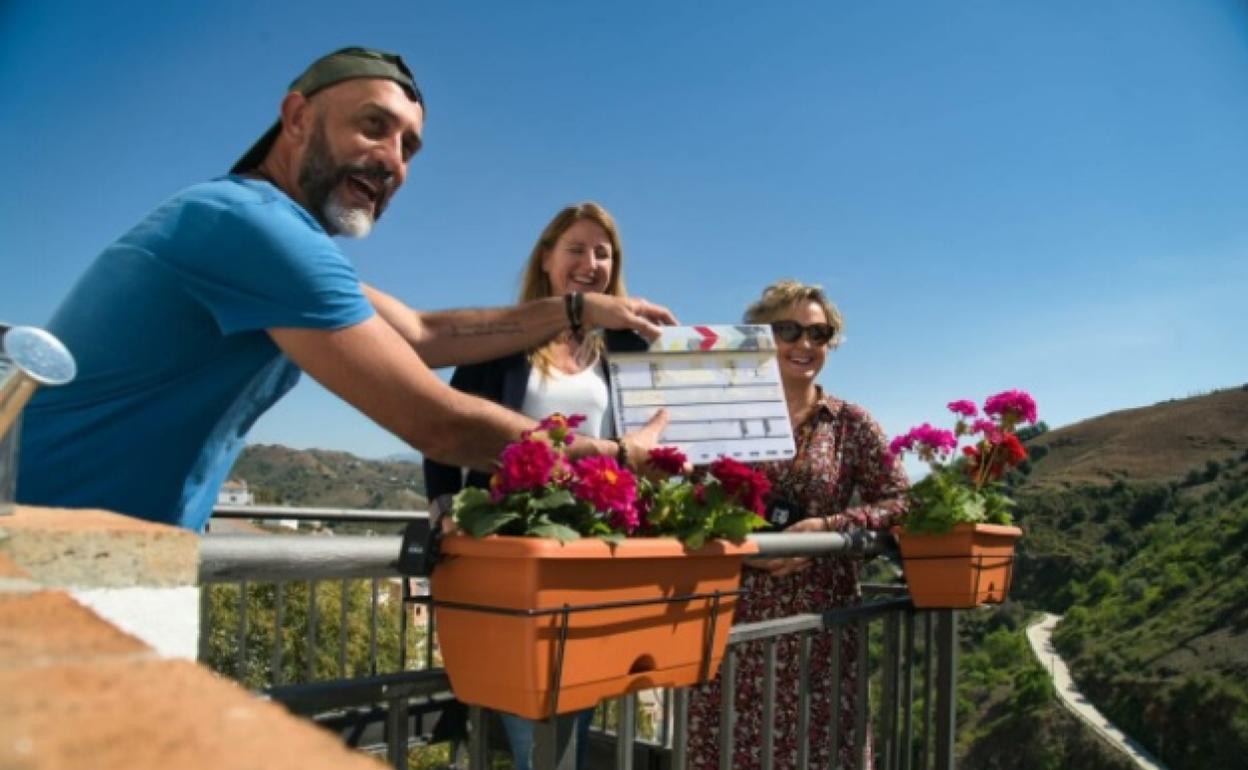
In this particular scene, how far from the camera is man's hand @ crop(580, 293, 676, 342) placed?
2.24 meters

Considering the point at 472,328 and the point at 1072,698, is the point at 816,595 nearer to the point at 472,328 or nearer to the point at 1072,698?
the point at 472,328

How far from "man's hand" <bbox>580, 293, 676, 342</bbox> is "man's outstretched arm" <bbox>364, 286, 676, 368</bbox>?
0.14 meters

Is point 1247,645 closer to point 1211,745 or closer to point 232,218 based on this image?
point 1211,745

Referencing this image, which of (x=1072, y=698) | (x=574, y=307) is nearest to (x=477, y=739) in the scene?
(x=574, y=307)

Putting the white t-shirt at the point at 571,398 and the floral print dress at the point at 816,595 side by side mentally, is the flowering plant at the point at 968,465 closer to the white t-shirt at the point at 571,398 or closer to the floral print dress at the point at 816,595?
the floral print dress at the point at 816,595

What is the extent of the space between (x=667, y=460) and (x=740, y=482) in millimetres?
157

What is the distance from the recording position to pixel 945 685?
3387mm

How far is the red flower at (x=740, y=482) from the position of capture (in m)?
1.85

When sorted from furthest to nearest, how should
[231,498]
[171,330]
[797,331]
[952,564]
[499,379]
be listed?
[231,498], [797,331], [952,564], [499,379], [171,330]

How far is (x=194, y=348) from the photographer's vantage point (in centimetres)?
164

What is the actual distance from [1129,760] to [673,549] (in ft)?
259

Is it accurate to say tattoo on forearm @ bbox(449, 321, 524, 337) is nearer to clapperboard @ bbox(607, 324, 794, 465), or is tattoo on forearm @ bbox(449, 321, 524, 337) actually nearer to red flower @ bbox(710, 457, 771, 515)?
clapperboard @ bbox(607, 324, 794, 465)

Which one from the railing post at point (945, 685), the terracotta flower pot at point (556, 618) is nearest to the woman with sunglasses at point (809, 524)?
the railing post at point (945, 685)

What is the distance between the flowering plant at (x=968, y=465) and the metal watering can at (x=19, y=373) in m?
2.81
